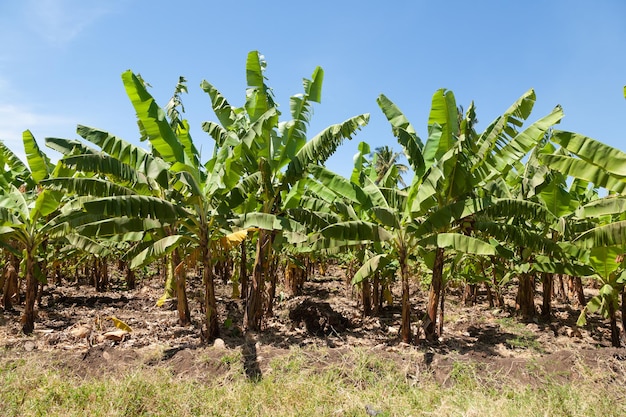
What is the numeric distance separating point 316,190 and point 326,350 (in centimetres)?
341

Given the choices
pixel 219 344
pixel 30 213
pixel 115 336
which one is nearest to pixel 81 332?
pixel 115 336

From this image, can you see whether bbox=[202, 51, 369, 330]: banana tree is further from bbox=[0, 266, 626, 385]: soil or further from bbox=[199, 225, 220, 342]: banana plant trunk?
bbox=[0, 266, 626, 385]: soil

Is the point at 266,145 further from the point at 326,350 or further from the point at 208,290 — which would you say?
the point at 326,350

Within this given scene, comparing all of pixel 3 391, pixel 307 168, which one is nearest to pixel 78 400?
pixel 3 391

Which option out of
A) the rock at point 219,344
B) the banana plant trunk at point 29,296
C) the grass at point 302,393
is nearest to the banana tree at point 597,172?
the grass at point 302,393

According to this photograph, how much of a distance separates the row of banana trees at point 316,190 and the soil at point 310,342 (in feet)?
2.03

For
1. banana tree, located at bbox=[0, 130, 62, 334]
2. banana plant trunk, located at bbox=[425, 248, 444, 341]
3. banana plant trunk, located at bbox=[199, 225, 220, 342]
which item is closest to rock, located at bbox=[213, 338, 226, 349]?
banana plant trunk, located at bbox=[199, 225, 220, 342]

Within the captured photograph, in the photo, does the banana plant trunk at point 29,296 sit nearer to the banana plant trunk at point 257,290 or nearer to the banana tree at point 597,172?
the banana plant trunk at point 257,290

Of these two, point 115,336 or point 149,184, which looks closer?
point 149,184

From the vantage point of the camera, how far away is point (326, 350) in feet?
25.0

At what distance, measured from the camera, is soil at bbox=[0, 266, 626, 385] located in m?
6.89

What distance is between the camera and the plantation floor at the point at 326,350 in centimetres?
654

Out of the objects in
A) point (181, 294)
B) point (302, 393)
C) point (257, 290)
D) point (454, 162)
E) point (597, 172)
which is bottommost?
point (302, 393)

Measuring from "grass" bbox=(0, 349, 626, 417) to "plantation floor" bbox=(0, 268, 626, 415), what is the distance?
0.16 ft
